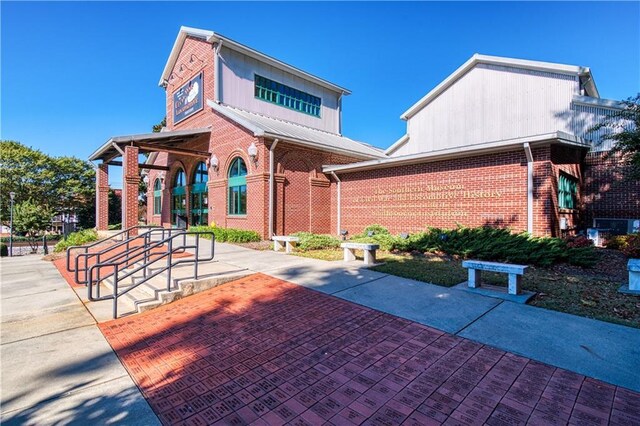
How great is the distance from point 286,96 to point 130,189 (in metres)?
11.0

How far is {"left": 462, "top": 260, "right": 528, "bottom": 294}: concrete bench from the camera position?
5.50 m

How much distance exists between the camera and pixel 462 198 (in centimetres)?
1048

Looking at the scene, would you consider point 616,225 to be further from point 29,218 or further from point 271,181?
point 29,218

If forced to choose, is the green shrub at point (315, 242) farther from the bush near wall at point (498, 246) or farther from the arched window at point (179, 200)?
the arched window at point (179, 200)

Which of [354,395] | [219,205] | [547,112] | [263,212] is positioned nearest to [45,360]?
[354,395]

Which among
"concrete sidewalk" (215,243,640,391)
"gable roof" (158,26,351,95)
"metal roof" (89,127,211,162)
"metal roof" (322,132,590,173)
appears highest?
"gable roof" (158,26,351,95)

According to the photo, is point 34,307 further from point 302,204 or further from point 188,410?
point 302,204

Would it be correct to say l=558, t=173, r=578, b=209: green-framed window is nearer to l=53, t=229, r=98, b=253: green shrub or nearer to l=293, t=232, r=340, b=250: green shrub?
l=293, t=232, r=340, b=250: green shrub

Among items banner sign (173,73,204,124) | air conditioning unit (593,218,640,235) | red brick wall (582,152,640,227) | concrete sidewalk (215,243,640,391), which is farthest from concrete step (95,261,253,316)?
red brick wall (582,152,640,227)

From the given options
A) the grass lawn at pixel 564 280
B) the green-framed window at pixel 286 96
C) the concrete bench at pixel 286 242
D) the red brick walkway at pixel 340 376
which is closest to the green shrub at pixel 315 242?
the concrete bench at pixel 286 242

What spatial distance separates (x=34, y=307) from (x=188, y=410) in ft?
16.5

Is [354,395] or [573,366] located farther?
[573,366]

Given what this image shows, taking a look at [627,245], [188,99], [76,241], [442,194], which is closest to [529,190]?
→ [442,194]

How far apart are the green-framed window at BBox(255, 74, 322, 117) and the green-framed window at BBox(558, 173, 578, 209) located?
14.4 m
